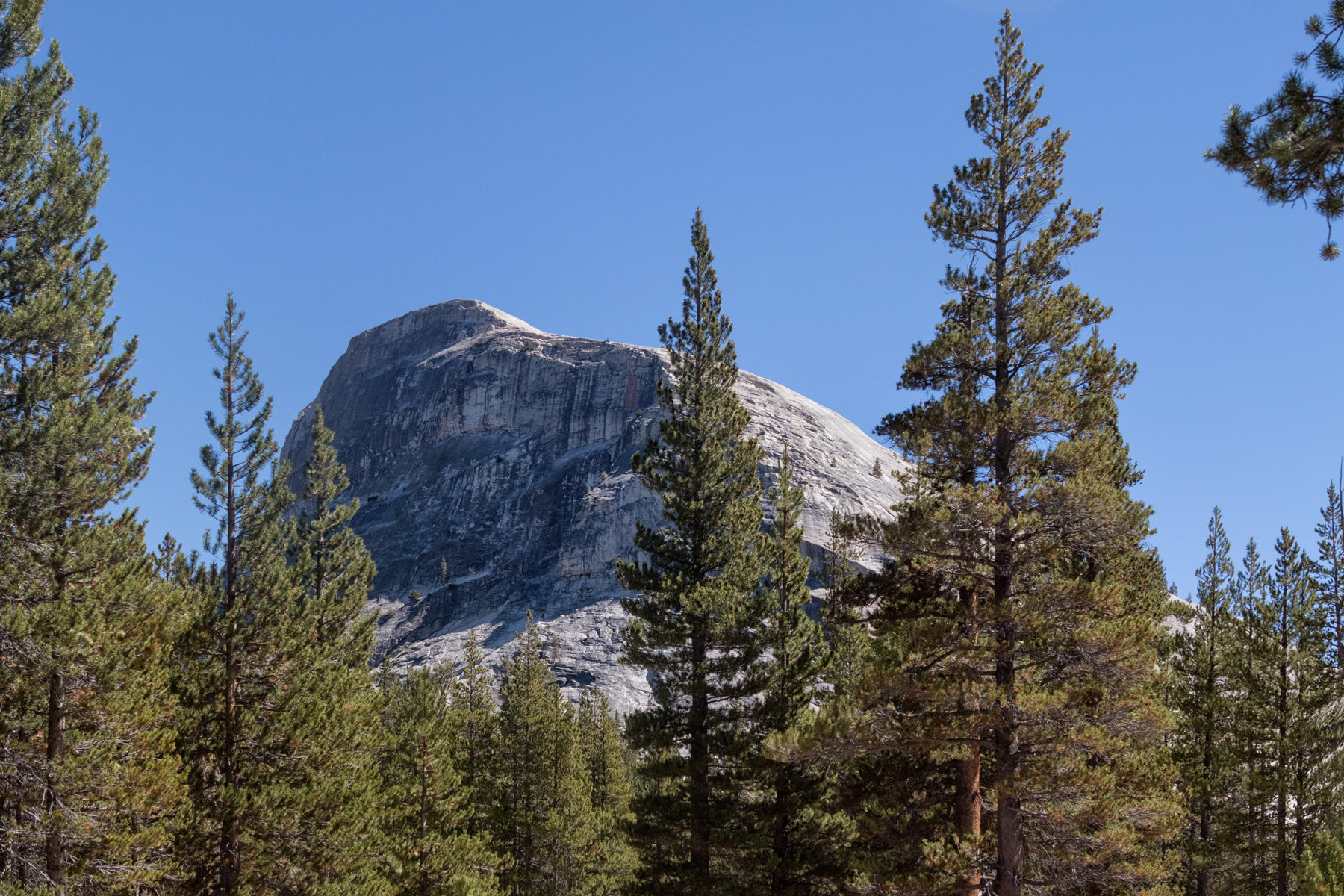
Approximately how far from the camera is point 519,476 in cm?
13812

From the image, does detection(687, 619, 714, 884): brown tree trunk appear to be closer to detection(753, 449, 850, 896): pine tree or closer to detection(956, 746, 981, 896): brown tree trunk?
detection(753, 449, 850, 896): pine tree

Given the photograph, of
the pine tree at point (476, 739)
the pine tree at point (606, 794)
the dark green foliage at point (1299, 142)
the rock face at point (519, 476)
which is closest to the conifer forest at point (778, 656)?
the dark green foliage at point (1299, 142)

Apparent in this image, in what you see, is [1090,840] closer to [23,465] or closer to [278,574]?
[278,574]

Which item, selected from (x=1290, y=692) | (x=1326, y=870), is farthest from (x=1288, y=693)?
(x=1326, y=870)

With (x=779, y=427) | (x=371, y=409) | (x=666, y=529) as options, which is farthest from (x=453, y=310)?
(x=666, y=529)

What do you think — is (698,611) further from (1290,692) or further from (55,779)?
(1290,692)

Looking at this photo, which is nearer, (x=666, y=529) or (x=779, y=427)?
(x=666, y=529)

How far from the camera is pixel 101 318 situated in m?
11.9

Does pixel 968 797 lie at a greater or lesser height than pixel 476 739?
greater

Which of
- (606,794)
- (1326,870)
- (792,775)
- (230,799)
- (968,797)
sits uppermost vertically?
(1326,870)

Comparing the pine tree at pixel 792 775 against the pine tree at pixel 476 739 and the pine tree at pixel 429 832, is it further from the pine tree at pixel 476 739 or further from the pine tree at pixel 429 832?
the pine tree at pixel 476 739

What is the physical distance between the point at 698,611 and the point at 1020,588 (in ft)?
25.8

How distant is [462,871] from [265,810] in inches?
292

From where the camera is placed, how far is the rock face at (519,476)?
356ft
